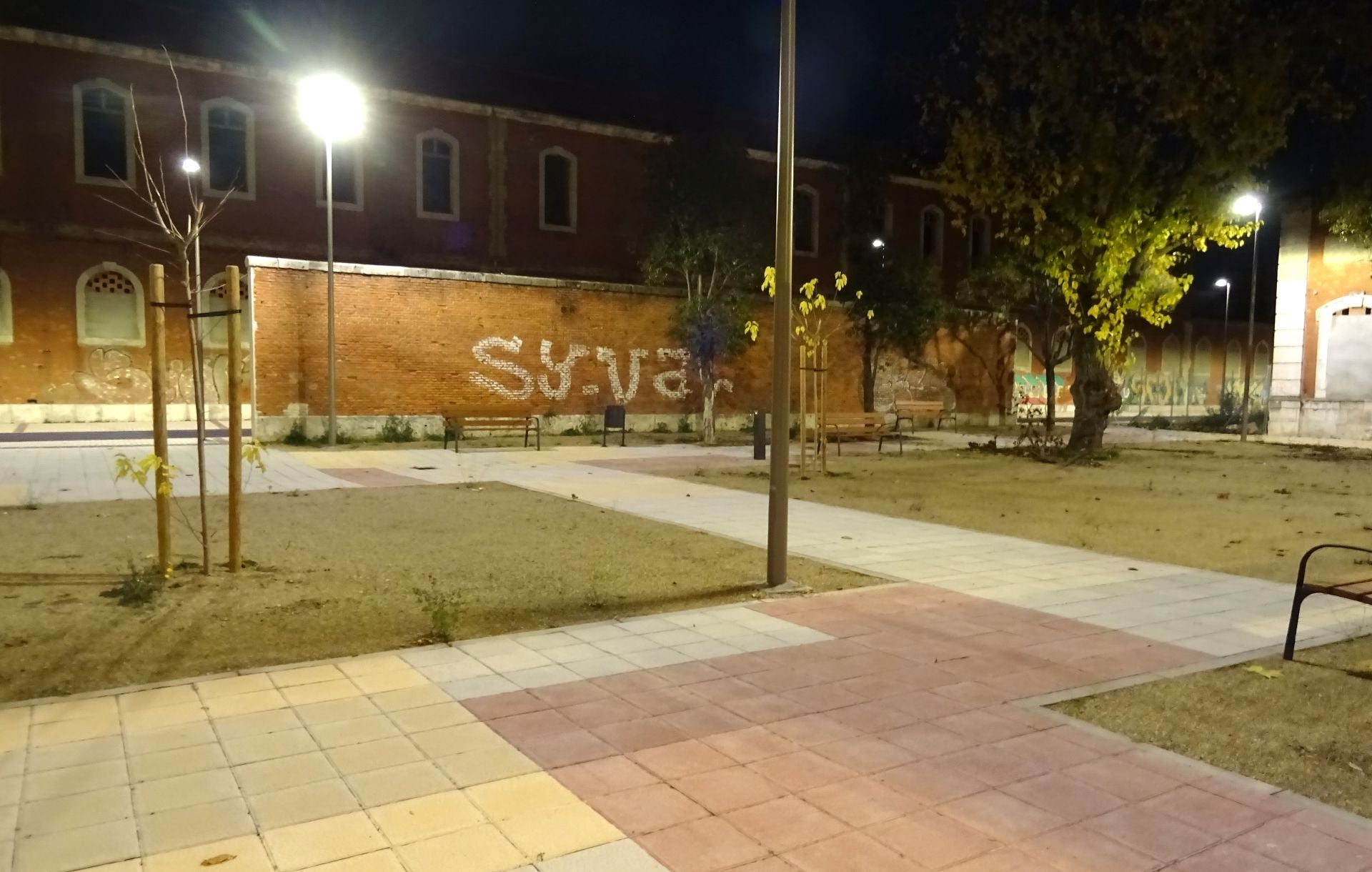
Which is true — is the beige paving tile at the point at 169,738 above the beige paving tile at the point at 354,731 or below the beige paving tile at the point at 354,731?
above

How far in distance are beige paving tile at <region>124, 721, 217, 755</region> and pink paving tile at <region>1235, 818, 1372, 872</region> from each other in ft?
15.2

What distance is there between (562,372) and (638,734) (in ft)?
67.0

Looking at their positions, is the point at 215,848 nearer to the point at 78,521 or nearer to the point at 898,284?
the point at 78,521

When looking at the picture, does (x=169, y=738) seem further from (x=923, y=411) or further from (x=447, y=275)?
(x=923, y=411)

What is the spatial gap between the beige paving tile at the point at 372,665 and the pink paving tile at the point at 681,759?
195 cm

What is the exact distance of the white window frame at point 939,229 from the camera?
130 ft

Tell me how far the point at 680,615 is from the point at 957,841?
3.55 m

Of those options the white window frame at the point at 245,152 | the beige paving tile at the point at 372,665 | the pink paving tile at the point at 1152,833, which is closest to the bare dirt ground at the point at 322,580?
the beige paving tile at the point at 372,665

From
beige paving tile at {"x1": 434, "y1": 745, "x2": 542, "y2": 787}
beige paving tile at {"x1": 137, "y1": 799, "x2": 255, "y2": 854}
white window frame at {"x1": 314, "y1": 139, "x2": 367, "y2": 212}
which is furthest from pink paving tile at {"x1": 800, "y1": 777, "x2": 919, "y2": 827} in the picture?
white window frame at {"x1": 314, "y1": 139, "x2": 367, "y2": 212}

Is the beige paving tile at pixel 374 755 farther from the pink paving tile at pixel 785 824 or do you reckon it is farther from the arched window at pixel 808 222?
the arched window at pixel 808 222

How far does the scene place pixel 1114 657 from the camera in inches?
246

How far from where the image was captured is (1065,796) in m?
4.17

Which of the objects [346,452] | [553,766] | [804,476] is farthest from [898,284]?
[553,766]

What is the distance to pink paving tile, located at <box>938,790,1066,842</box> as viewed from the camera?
3.84 metres
